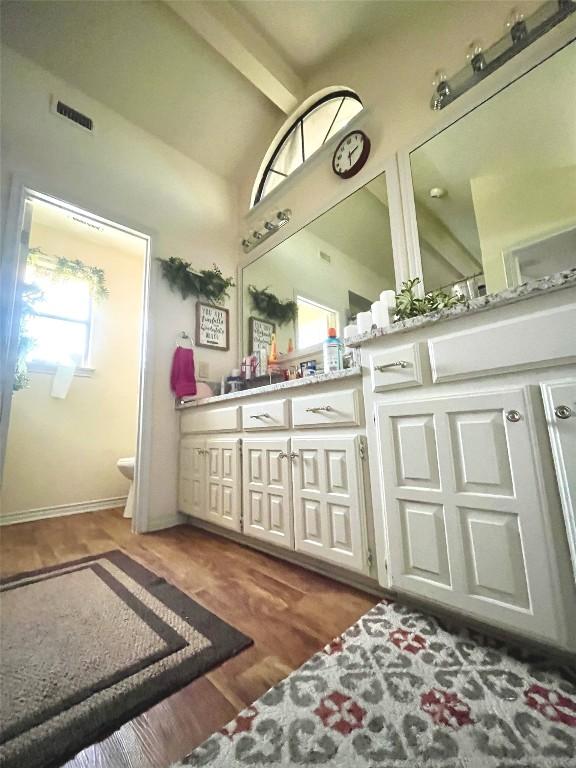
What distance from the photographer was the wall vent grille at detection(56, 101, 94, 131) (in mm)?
1806

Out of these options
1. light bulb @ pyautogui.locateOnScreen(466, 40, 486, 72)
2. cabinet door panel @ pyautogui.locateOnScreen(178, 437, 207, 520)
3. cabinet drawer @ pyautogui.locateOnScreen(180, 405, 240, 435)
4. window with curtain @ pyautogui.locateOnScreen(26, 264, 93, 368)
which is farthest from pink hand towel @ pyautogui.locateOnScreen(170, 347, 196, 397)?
light bulb @ pyautogui.locateOnScreen(466, 40, 486, 72)

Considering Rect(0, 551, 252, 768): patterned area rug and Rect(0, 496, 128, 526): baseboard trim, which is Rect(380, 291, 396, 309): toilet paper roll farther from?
Rect(0, 496, 128, 526): baseboard trim

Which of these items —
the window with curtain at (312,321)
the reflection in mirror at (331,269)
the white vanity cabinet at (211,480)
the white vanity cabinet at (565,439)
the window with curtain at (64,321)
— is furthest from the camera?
the window with curtain at (64,321)

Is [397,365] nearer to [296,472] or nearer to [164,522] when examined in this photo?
[296,472]

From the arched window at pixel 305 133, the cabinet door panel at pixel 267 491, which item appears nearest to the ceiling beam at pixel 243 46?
the arched window at pixel 305 133

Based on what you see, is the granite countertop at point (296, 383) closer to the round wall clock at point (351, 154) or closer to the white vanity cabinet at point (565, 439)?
the white vanity cabinet at point (565, 439)

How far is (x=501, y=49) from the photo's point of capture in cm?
125

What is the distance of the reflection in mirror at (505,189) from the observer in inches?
42.6

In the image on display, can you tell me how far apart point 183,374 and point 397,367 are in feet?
5.05

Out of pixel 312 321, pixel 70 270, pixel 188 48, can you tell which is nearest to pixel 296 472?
pixel 312 321

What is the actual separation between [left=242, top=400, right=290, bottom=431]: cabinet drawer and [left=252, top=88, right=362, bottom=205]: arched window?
1869 mm

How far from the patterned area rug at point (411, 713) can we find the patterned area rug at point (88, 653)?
0.21 metres

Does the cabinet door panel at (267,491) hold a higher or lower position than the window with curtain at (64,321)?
lower

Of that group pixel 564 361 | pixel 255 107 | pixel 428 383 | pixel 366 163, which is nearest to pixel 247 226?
pixel 255 107
